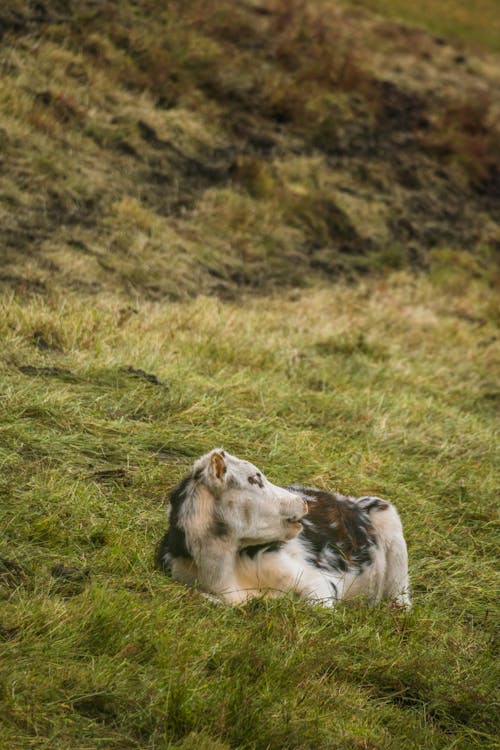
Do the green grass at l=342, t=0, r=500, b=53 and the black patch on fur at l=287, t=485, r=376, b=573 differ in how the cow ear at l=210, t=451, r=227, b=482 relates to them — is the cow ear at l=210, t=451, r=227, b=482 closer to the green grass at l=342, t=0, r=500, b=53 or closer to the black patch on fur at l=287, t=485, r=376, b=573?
the black patch on fur at l=287, t=485, r=376, b=573

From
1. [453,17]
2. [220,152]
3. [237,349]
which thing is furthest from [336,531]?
[453,17]

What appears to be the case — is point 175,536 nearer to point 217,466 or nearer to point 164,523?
point 217,466

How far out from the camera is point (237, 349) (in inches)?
382

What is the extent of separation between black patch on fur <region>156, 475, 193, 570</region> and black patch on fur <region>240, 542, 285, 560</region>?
1.11 feet

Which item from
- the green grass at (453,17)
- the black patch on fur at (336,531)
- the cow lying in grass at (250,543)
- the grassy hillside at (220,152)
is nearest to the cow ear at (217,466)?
the cow lying in grass at (250,543)

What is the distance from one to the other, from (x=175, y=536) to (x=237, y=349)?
5007mm

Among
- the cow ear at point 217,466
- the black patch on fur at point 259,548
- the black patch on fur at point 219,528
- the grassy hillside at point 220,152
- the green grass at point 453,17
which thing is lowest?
the grassy hillside at point 220,152

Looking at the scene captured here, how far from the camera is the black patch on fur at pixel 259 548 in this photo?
195 inches

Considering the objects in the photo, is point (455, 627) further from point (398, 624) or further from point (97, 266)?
point (97, 266)

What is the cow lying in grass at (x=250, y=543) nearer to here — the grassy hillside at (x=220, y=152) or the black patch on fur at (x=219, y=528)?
the black patch on fur at (x=219, y=528)

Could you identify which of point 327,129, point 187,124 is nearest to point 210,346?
point 187,124

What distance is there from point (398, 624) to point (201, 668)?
4.68 ft

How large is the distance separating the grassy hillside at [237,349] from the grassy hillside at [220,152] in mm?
58

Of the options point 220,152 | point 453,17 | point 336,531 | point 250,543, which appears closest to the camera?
point 250,543
